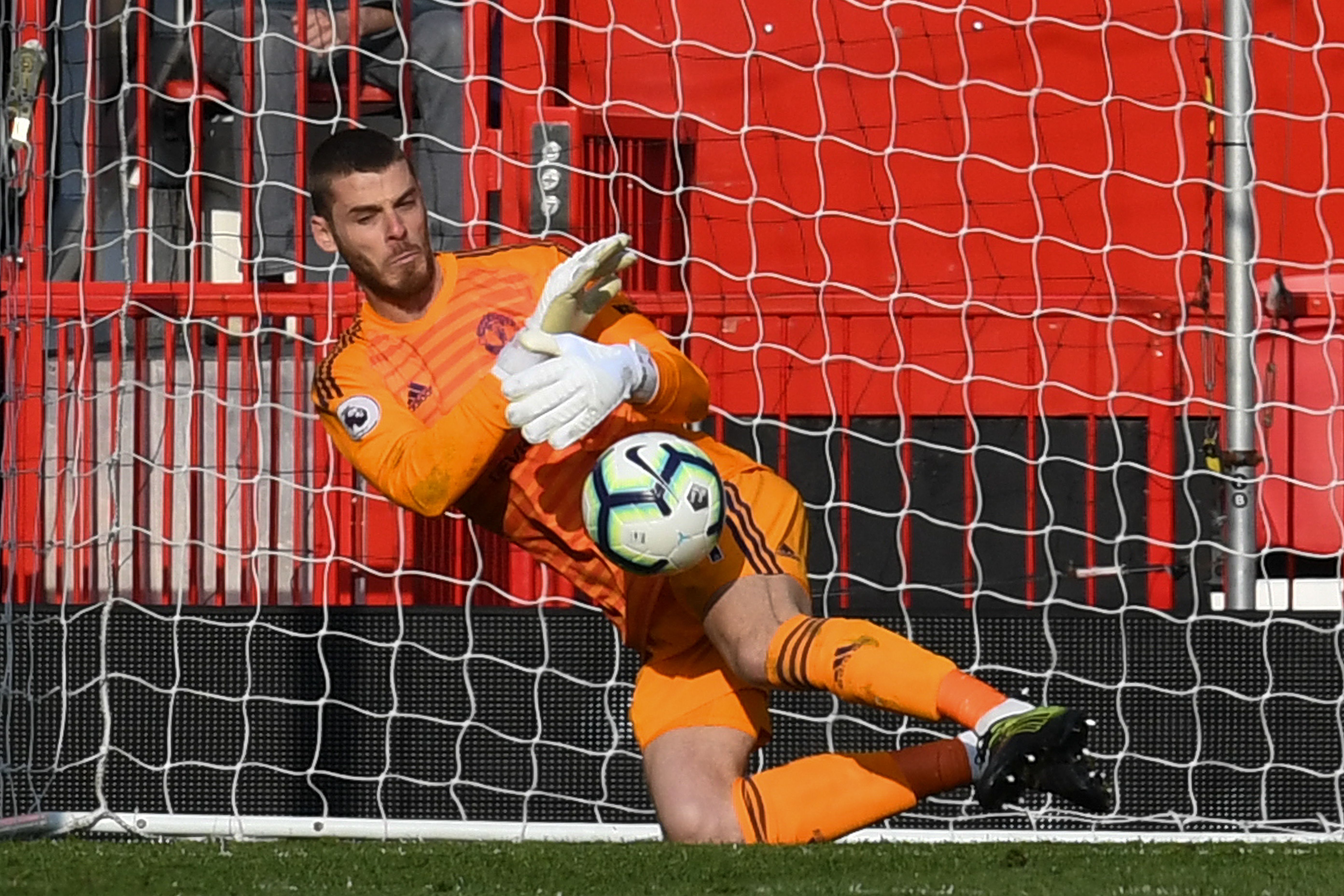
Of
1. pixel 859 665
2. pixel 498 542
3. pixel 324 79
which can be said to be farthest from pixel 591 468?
pixel 324 79

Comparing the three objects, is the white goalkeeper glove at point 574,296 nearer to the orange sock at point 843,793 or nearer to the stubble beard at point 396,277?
the stubble beard at point 396,277

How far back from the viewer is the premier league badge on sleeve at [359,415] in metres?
3.88

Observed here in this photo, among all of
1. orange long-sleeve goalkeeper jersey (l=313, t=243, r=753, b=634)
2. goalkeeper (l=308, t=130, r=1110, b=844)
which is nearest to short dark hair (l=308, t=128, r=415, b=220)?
goalkeeper (l=308, t=130, r=1110, b=844)

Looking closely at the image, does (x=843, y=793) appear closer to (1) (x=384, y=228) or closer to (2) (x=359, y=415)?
(2) (x=359, y=415)

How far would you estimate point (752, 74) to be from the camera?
6520 millimetres

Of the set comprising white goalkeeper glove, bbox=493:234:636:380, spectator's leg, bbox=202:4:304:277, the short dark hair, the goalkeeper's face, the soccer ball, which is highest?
spectator's leg, bbox=202:4:304:277

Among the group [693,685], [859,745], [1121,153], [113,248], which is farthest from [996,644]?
[113,248]

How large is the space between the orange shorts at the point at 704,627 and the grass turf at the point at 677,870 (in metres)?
0.52

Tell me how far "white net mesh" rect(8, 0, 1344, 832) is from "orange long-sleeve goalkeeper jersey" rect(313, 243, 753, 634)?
3.69 feet

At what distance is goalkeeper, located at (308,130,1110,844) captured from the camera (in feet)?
11.8

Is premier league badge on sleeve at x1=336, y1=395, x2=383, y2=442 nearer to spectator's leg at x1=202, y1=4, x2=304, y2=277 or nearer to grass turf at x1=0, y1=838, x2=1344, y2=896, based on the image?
grass turf at x1=0, y1=838, x2=1344, y2=896

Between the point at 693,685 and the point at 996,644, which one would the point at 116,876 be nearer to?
the point at 693,685

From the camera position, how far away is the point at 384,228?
3.99 metres

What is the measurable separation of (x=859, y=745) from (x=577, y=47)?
2.34 meters
